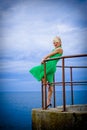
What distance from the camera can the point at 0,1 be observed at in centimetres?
429

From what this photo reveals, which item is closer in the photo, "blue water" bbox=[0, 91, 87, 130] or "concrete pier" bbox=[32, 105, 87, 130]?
"concrete pier" bbox=[32, 105, 87, 130]

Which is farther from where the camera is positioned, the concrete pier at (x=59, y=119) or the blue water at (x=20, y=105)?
the blue water at (x=20, y=105)

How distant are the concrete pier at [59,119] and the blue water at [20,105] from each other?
3.17ft

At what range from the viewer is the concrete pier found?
2.69 m

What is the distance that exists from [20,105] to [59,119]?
314 centimetres

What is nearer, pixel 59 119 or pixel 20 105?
pixel 59 119

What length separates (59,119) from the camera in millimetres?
2793

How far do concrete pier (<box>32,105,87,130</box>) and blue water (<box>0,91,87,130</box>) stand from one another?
967 mm

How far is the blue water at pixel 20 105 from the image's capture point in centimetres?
420

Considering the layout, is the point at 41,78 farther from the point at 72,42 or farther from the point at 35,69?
the point at 72,42

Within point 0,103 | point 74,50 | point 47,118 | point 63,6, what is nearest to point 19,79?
point 0,103

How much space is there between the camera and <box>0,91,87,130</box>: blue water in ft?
13.8

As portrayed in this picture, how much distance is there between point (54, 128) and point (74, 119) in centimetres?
23

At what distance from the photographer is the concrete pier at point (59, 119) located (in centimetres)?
269
